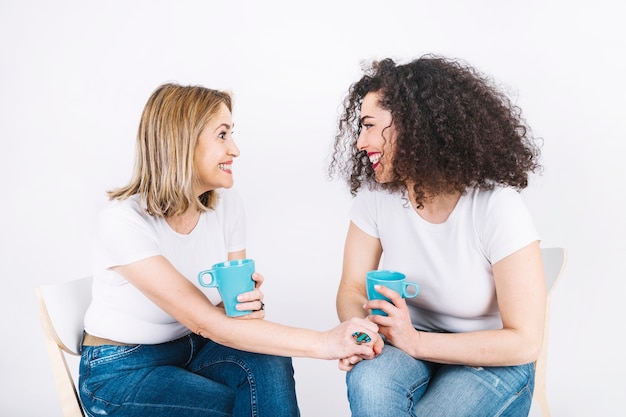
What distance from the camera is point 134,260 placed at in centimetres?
137

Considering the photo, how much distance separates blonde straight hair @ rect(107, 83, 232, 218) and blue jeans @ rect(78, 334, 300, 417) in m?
0.39

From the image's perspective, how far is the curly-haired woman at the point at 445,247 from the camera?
4.22 feet

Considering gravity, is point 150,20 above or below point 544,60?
above

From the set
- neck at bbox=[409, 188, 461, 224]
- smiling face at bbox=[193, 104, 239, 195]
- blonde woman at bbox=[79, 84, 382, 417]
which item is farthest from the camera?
smiling face at bbox=[193, 104, 239, 195]

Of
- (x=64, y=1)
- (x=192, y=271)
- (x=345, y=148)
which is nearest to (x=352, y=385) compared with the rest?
(x=192, y=271)

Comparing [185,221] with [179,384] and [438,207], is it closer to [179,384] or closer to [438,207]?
[179,384]

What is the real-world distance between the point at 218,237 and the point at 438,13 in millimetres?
1330

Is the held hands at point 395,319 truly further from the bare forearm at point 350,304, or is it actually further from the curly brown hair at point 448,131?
the curly brown hair at point 448,131

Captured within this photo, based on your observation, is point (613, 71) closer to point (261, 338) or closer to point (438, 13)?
point (438, 13)

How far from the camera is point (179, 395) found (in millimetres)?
1397

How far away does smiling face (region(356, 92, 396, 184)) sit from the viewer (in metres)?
1.50

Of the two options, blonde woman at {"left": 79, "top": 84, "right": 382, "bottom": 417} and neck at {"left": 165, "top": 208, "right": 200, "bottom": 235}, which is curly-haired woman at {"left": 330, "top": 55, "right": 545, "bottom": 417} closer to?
blonde woman at {"left": 79, "top": 84, "right": 382, "bottom": 417}

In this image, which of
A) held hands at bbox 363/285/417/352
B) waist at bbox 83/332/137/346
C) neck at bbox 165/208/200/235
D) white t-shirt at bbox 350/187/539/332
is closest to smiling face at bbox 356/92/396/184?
white t-shirt at bbox 350/187/539/332

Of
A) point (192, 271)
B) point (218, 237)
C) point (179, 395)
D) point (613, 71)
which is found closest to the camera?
point (179, 395)
